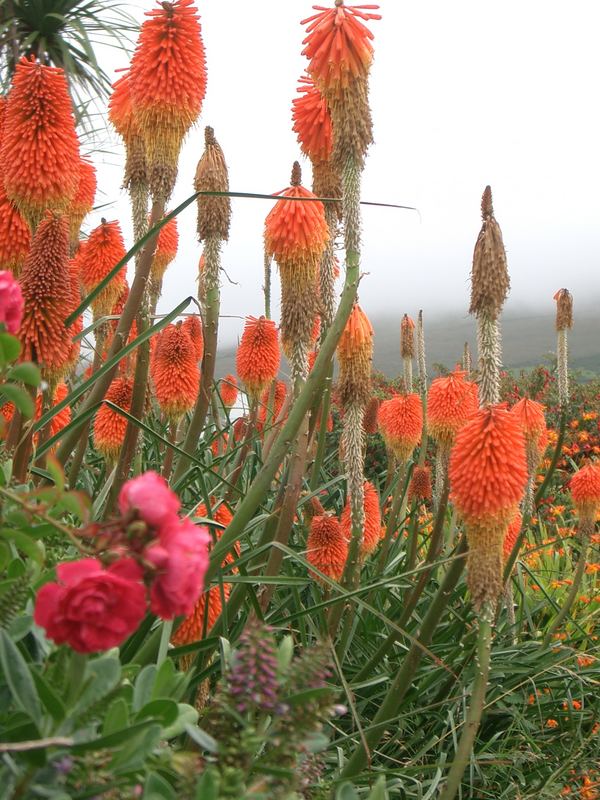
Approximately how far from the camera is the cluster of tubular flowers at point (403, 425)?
4.00m

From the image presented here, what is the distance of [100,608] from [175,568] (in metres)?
0.09

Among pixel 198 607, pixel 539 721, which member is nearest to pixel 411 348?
pixel 539 721

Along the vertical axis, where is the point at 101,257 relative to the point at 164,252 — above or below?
below

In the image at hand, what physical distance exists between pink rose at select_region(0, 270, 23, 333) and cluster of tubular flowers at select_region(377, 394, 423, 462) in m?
3.00

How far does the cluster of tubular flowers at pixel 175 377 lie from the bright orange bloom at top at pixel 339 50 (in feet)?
4.36

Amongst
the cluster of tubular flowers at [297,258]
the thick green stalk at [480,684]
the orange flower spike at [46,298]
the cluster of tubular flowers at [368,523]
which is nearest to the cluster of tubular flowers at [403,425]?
the cluster of tubular flowers at [368,523]

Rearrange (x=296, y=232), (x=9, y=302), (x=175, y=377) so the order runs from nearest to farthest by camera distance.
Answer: (x=9, y=302) < (x=296, y=232) < (x=175, y=377)

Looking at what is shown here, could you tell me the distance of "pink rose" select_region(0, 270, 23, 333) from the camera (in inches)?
43.5

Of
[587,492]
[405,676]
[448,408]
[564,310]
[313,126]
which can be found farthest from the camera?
[564,310]

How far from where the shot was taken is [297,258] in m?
2.52

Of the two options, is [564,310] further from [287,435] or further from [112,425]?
[287,435]

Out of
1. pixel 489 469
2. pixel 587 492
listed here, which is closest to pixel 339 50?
pixel 489 469

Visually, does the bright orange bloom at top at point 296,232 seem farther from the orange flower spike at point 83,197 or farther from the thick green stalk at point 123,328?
the orange flower spike at point 83,197

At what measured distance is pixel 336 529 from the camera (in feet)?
9.50
